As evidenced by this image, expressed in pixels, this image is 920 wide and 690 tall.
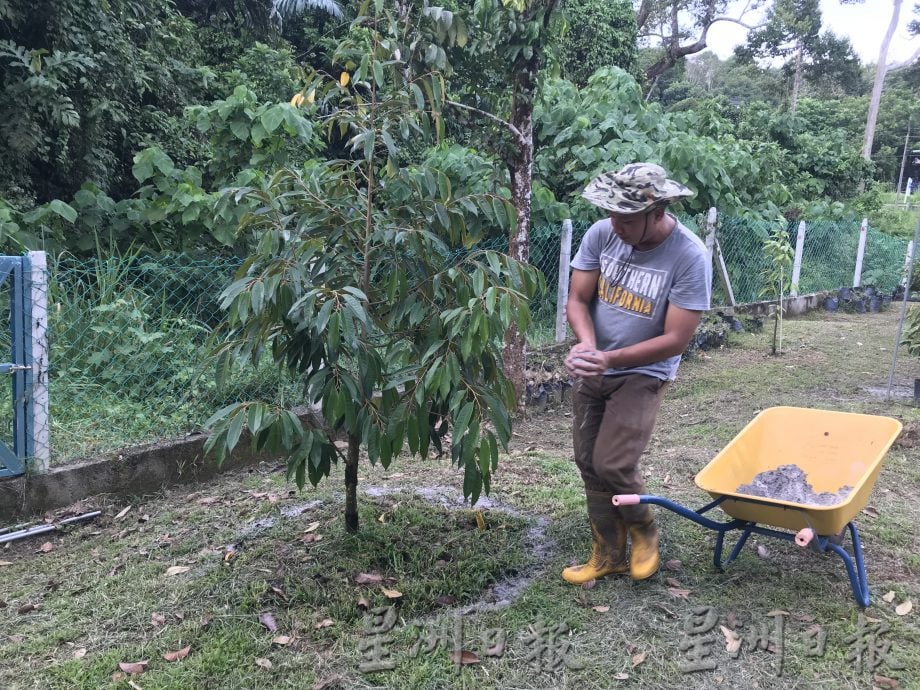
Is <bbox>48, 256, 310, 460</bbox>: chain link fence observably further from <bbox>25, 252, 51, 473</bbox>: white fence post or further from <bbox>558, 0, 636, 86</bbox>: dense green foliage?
<bbox>558, 0, 636, 86</bbox>: dense green foliage

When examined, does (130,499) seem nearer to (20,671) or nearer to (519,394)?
(20,671)

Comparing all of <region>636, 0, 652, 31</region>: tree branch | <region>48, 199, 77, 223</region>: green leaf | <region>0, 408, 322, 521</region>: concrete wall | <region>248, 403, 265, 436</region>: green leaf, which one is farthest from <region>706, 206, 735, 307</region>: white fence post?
<region>636, 0, 652, 31</region>: tree branch

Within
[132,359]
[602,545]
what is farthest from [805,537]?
[132,359]

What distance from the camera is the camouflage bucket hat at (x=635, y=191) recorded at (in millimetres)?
2750

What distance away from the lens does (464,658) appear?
265 centimetres

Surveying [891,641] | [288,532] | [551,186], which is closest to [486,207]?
[288,532]

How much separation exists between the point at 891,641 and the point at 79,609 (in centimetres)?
308

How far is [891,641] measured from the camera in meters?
2.72

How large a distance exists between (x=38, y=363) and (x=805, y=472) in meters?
3.79

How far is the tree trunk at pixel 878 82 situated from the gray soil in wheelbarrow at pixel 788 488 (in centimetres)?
3099

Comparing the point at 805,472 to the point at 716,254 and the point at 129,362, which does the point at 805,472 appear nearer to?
the point at 129,362

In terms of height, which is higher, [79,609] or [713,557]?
[713,557]

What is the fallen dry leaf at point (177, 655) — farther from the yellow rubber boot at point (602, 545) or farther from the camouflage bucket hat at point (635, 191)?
the camouflage bucket hat at point (635, 191)

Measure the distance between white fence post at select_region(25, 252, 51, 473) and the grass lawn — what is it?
0.37 metres
